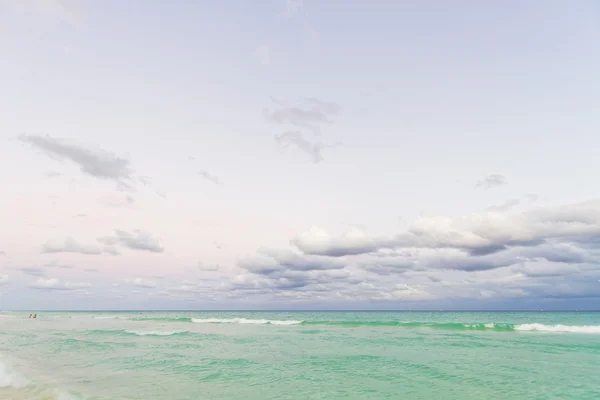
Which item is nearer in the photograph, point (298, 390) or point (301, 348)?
point (298, 390)

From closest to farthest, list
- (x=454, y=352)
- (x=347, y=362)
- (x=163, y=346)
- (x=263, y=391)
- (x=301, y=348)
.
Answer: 1. (x=263, y=391)
2. (x=347, y=362)
3. (x=454, y=352)
4. (x=301, y=348)
5. (x=163, y=346)

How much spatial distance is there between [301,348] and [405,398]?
1448 cm

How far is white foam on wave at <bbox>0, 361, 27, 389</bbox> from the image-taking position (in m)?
15.0

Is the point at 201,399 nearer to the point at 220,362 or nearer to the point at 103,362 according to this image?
the point at 220,362

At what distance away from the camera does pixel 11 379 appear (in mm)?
15758

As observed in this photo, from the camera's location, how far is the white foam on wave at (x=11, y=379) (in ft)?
49.3

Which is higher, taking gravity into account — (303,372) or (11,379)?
(11,379)

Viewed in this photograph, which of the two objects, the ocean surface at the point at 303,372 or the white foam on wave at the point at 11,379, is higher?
the white foam on wave at the point at 11,379

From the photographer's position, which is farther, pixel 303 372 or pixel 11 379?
pixel 303 372

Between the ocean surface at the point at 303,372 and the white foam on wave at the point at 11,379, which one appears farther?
the white foam on wave at the point at 11,379

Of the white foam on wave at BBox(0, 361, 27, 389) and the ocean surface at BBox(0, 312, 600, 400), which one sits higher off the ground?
the white foam on wave at BBox(0, 361, 27, 389)

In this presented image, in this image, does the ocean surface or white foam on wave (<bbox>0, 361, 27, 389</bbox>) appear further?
white foam on wave (<bbox>0, 361, 27, 389</bbox>)

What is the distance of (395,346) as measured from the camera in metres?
27.8

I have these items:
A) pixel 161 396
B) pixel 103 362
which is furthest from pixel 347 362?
pixel 103 362
